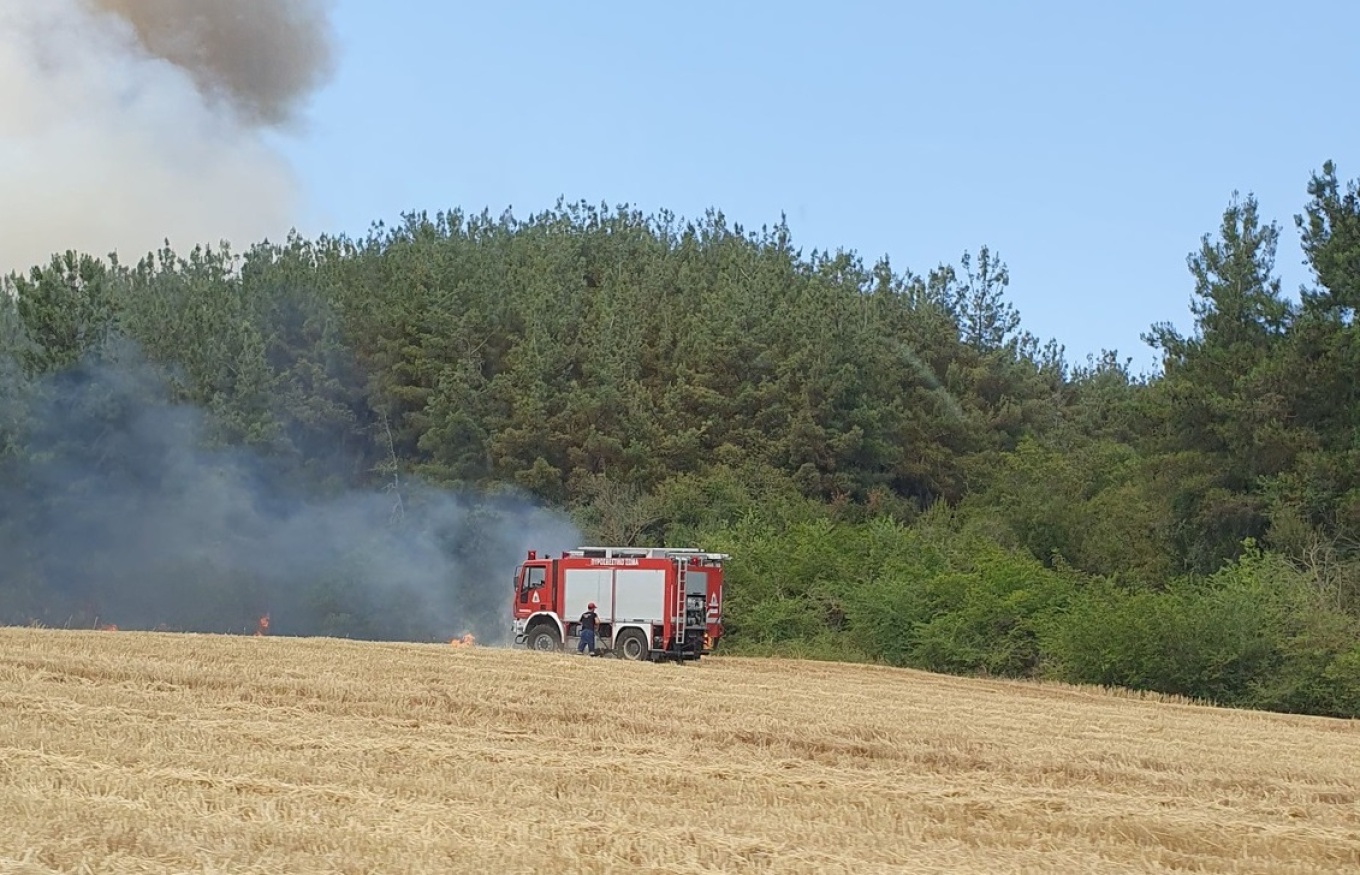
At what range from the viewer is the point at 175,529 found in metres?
59.6

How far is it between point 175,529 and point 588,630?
101ft

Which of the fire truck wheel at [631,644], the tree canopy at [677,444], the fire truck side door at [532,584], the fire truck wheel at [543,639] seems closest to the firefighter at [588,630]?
the fire truck wheel at [631,644]

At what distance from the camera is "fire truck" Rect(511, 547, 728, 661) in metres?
33.5

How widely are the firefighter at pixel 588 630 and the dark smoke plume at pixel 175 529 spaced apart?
22.6 meters

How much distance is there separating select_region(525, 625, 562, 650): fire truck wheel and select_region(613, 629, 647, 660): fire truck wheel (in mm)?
1425

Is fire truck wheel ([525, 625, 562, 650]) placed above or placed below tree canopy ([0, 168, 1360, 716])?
below

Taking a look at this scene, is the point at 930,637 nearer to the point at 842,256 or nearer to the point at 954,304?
the point at 954,304

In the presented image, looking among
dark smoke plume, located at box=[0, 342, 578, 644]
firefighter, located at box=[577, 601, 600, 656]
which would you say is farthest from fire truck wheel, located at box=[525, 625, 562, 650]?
dark smoke plume, located at box=[0, 342, 578, 644]

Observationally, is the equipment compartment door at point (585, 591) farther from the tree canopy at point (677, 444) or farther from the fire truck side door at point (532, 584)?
the tree canopy at point (677, 444)

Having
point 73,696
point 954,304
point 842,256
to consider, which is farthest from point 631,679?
point 842,256

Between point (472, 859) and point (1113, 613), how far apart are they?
82.8 feet

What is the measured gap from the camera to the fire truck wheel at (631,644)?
3353 centimetres

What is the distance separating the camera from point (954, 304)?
75.1 meters

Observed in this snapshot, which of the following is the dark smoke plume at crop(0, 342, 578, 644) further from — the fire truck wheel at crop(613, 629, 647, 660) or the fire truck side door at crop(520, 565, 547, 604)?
the fire truck wheel at crop(613, 629, 647, 660)
